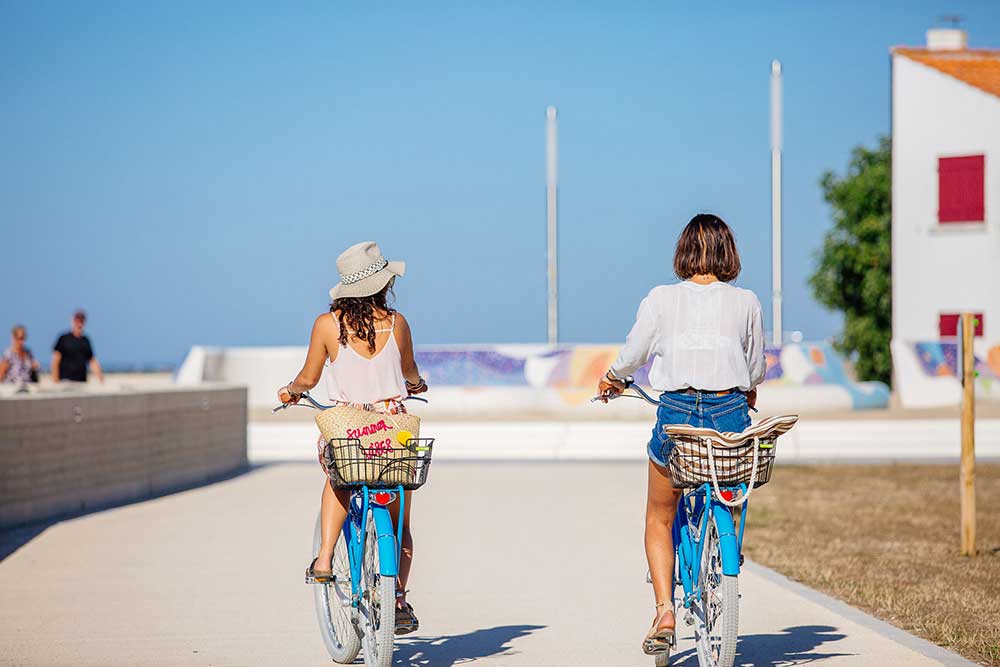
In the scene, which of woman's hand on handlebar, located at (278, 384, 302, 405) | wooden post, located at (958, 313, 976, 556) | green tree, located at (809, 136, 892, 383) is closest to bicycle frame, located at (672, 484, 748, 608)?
woman's hand on handlebar, located at (278, 384, 302, 405)

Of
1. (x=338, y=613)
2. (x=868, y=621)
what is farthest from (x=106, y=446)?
(x=868, y=621)

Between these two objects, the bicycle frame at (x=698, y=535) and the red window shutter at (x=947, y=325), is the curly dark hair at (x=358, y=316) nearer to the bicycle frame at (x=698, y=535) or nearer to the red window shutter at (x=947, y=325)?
the bicycle frame at (x=698, y=535)

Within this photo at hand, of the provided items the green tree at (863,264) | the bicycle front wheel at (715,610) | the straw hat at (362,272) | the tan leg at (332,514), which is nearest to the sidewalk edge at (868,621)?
the bicycle front wheel at (715,610)

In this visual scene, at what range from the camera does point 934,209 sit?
41094mm

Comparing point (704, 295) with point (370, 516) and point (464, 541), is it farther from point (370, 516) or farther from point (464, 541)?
point (464, 541)

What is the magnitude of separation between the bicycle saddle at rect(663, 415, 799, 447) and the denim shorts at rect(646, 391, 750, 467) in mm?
161

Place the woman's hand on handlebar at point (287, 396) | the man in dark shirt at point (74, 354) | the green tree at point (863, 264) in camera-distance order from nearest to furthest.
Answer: the woman's hand on handlebar at point (287, 396), the man in dark shirt at point (74, 354), the green tree at point (863, 264)

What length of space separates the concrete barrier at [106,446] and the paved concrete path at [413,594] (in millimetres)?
411

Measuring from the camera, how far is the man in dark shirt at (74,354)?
810 inches

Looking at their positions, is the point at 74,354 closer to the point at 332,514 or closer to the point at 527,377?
the point at 527,377

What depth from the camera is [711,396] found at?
6.30m

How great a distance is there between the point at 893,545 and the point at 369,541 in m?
6.53

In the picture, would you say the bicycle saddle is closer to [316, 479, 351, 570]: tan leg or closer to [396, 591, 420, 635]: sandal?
[396, 591, 420, 635]: sandal

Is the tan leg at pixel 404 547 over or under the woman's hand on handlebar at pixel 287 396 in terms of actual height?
under
